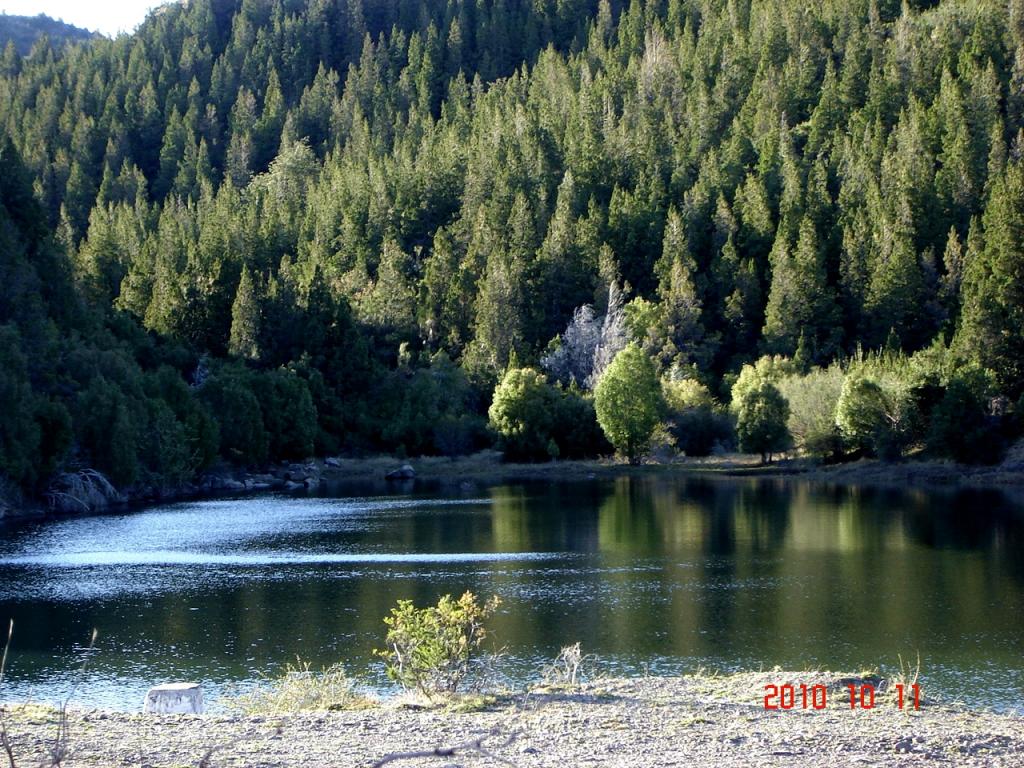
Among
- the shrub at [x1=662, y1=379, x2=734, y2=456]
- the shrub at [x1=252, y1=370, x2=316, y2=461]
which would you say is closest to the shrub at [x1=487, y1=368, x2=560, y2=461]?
the shrub at [x1=662, y1=379, x2=734, y2=456]

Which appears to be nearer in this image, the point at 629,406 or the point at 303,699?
the point at 303,699

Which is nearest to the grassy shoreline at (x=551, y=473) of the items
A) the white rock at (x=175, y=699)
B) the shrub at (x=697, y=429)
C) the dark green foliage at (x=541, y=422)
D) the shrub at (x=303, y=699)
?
the dark green foliage at (x=541, y=422)

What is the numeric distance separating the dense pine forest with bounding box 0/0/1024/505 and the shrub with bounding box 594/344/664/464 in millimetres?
263

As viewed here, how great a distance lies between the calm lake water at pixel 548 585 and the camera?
30531 millimetres

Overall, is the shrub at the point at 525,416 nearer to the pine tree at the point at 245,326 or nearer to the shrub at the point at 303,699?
the pine tree at the point at 245,326

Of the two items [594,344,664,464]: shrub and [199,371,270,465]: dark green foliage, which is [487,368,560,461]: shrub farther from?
[199,371,270,465]: dark green foliage

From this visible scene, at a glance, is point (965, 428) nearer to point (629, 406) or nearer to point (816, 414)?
point (816, 414)

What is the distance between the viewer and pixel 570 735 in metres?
17.4

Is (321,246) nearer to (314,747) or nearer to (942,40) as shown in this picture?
(942,40)

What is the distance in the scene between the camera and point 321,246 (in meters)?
159

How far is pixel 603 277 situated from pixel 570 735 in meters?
121

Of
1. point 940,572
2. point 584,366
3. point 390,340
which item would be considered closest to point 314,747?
point 940,572

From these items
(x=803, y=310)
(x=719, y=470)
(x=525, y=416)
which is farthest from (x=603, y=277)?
(x=719, y=470)

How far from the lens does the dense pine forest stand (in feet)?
294
